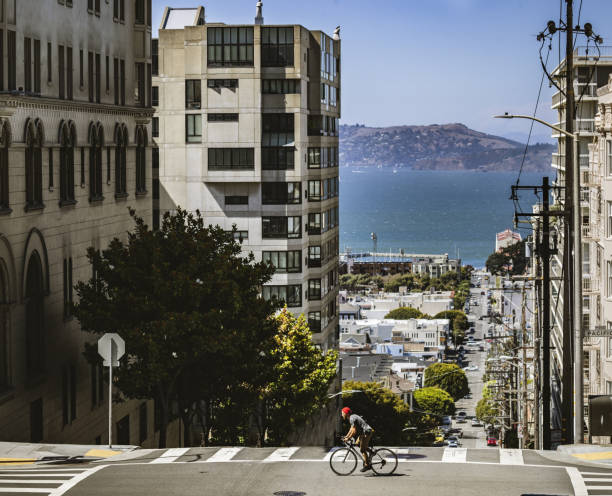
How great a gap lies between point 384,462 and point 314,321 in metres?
46.0

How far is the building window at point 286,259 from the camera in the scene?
66.2 metres

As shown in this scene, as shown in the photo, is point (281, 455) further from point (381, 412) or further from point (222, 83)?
point (381, 412)

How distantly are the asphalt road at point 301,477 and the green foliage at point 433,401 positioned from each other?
134 meters

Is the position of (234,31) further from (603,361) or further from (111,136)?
(603,361)

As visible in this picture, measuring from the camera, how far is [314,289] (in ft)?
226

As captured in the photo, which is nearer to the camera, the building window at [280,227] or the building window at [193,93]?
the building window at [280,227]

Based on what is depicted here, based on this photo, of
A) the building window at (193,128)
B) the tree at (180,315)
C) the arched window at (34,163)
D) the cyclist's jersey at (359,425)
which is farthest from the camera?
the building window at (193,128)

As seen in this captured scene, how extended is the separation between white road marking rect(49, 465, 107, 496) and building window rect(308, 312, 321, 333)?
146 feet

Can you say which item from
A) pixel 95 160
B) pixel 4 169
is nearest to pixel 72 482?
pixel 4 169

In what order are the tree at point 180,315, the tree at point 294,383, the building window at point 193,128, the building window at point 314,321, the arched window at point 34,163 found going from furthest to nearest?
the building window at point 314,321 < the building window at point 193,128 < the tree at point 294,383 < the arched window at point 34,163 < the tree at point 180,315

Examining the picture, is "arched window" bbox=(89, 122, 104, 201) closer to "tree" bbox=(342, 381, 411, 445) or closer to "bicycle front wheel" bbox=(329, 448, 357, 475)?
"bicycle front wheel" bbox=(329, 448, 357, 475)

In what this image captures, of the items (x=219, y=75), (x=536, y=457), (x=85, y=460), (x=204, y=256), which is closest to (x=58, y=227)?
(x=204, y=256)

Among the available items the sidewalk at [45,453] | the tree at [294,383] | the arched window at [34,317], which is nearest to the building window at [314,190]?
the tree at [294,383]

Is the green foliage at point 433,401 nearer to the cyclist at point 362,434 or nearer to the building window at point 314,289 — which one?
the building window at point 314,289
